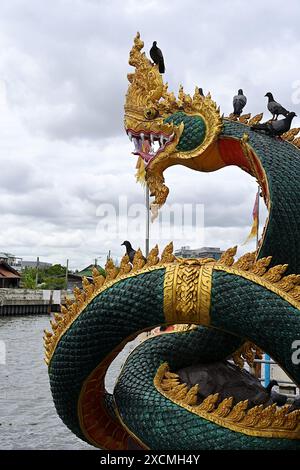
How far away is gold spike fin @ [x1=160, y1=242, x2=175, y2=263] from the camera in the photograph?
4031 mm

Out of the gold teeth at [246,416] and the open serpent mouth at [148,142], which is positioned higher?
the open serpent mouth at [148,142]

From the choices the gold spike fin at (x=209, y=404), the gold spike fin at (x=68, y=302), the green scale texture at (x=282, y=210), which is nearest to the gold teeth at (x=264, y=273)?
the green scale texture at (x=282, y=210)

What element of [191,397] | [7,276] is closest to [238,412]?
[191,397]

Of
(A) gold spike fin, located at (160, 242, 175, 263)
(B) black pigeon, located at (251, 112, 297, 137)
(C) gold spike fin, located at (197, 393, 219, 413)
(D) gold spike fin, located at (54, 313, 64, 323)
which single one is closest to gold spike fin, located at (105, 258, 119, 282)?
(A) gold spike fin, located at (160, 242, 175, 263)

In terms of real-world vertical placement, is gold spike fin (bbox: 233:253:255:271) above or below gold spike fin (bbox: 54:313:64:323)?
above

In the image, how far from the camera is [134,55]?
5098 millimetres

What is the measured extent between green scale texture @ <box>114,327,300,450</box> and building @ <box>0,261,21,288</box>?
151ft

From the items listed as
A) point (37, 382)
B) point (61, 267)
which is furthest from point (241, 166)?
point (61, 267)

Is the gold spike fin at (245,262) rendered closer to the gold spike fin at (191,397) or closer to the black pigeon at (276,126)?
the gold spike fin at (191,397)

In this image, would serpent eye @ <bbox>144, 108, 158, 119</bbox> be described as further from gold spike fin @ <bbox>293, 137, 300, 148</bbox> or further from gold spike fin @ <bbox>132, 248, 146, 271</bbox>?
gold spike fin @ <bbox>132, 248, 146, 271</bbox>

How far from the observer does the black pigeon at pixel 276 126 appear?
4570 millimetres

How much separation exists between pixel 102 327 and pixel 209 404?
0.97 metres

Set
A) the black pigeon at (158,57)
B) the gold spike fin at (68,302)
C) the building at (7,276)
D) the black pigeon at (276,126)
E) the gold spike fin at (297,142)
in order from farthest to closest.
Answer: the building at (7,276) → the black pigeon at (158,57) → the gold spike fin at (297,142) → the black pigeon at (276,126) → the gold spike fin at (68,302)

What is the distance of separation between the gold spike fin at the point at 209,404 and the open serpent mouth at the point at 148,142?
2205 mm
